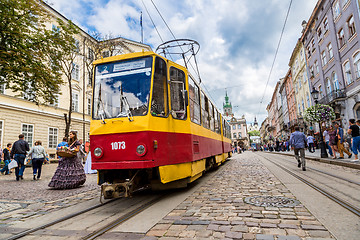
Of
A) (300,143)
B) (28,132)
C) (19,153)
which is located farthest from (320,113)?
(28,132)

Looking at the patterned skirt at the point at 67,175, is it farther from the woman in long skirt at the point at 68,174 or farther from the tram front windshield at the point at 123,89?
the tram front windshield at the point at 123,89

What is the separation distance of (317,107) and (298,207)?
52.1 ft

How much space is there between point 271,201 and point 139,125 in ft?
9.79

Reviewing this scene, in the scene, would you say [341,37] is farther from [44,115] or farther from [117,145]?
[44,115]

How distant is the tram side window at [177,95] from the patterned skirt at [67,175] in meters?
4.37

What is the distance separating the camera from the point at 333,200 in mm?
4543

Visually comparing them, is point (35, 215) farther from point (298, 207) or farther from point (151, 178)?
point (298, 207)

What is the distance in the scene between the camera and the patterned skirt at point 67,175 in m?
7.91

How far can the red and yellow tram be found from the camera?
16.1 ft

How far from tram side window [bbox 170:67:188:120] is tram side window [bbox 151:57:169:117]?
0.21m

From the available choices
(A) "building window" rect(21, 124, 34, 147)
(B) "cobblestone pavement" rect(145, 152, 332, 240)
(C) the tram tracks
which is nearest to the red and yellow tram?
(C) the tram tracks

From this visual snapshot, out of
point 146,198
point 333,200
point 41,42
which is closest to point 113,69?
point 146,198

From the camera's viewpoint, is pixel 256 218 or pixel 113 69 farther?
pixel 113 69

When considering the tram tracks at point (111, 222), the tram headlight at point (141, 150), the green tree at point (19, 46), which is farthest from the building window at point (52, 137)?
the tram headlight at point (141, 150)
